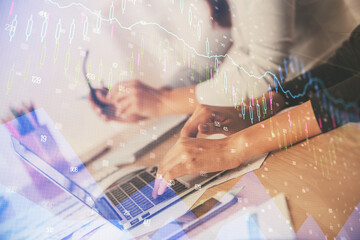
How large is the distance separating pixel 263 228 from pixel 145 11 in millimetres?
605

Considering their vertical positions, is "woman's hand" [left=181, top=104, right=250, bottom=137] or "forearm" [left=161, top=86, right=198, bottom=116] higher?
"forearm" [left=161, top=86, right=198, bottom=116]

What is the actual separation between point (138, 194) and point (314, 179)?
1.52 feet

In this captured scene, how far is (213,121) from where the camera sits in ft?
2.29

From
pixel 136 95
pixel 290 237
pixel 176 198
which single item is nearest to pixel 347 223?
pixel 290 237

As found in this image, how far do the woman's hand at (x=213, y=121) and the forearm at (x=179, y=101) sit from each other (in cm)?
2

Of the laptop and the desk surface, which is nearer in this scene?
the laptop

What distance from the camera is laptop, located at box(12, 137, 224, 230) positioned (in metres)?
0.46

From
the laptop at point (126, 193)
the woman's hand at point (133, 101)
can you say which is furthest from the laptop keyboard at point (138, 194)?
the woman's hand at point (133, 101)

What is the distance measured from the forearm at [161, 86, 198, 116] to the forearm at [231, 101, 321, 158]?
0.15 m

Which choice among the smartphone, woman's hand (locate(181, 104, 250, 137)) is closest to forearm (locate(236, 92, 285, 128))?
woman's hand (locate(181, 104, 250, 137))

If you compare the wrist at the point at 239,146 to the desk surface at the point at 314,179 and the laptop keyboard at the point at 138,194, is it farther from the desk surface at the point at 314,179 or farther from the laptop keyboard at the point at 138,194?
the laptop keyboard at the point at 138,194

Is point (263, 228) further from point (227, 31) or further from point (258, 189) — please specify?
point (227, 31)

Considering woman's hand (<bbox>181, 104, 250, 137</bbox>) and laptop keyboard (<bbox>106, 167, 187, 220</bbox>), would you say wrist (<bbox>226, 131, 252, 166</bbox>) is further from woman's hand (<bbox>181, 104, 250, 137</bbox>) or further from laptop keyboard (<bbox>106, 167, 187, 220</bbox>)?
laptop keyboard (<bbox>106, 167, 187, 220</bbox>)

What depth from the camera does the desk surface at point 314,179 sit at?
607 mm
